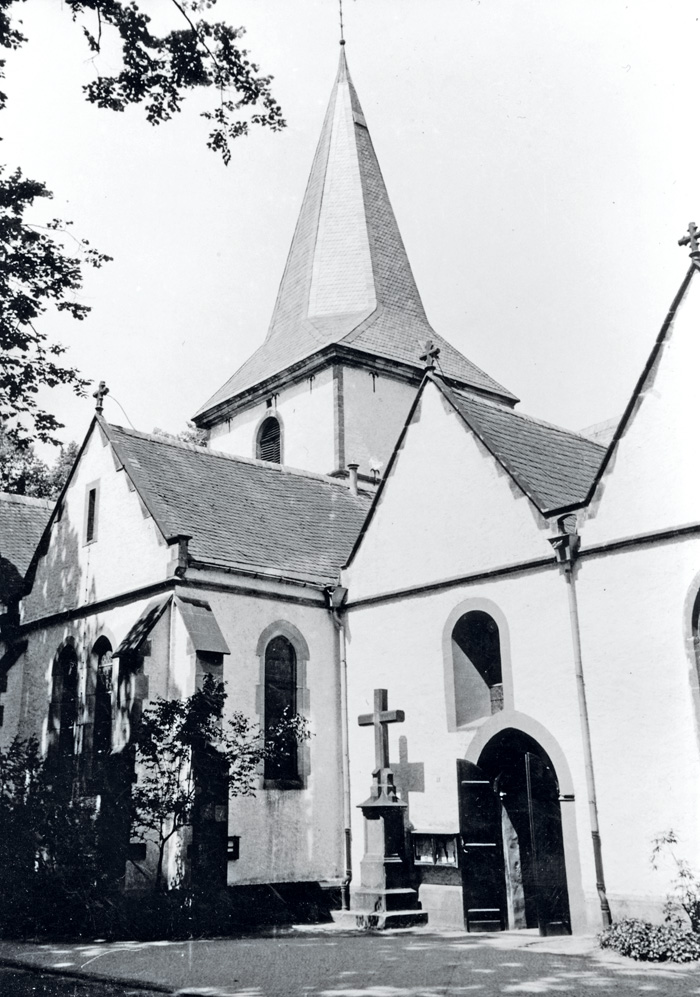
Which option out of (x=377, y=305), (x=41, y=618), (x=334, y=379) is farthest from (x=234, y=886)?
(x=377, y=305)

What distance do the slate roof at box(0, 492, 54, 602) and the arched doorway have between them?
12.0 meters

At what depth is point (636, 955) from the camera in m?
11.8

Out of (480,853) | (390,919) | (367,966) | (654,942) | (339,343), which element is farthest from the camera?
(339,343)

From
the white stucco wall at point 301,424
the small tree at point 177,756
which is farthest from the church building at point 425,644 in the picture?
the white stucco wall at point 301,424

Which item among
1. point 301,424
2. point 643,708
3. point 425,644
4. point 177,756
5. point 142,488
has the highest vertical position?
point 301,424

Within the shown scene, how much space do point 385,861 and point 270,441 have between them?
15366 millimetres

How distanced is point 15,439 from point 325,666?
7.21 meters

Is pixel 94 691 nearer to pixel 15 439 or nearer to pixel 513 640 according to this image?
pixel 15 439

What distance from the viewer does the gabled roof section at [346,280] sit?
2889cm

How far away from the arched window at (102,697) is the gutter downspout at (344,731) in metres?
4.38

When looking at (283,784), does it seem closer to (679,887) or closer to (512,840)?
(512,840)

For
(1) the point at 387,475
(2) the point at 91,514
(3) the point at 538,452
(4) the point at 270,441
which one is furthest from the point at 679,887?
(4) the point at 270,441

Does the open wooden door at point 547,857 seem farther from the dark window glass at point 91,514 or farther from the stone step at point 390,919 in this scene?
the dark window glass at point 91,514

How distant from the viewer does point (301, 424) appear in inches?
1086
